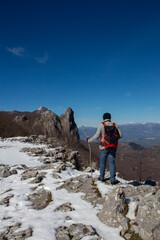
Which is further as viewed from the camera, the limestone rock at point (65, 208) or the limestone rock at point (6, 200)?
the limestone rock at point (6, 200)

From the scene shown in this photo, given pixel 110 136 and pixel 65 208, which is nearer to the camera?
pixel 65 208

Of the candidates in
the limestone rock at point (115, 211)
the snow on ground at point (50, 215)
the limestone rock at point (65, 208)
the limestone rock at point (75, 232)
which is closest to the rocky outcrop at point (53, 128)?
the snow on ground at point (50, 215)

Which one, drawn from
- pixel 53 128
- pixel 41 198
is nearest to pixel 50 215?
pixel 41 198

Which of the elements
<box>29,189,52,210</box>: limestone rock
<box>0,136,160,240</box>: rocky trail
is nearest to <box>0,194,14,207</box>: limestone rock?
<box>0,136,160,240</box>: rocky trail

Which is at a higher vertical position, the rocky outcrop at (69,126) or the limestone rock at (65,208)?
the rocky outcrop at (69,126)

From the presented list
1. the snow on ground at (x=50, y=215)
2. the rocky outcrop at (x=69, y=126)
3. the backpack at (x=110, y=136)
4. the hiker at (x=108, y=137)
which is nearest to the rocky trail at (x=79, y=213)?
the snow on ground at (x=50, y=215)

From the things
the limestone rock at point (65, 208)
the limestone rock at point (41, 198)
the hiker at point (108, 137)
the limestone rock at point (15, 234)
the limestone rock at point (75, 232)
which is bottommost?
the limestone rock at point (41, 198)

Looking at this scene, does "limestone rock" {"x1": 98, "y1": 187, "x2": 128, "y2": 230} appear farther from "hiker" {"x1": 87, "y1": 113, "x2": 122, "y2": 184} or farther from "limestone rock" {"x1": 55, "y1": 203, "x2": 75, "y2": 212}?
"hiker" {"x1": 87, "y1": 113, "x2": 122, "y2": 184}

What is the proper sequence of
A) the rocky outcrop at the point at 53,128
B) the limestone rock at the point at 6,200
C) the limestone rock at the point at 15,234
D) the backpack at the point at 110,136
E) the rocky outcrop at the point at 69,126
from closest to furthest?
the limestone rock at the point at 15,234 < the limestone rock at the point at 6,200 < the backpack at the point at 110,136 < the rocky outcrop at the point at 53,128 < the rocky outcrop at the point at 69,126

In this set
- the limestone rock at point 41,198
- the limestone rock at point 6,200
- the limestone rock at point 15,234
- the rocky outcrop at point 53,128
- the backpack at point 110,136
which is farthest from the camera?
the rocky outcrop at point 53,128

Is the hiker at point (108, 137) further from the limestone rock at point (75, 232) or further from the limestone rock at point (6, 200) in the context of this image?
the limestone rock at point (6, 200)

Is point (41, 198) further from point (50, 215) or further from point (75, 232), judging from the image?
point (75, 232)

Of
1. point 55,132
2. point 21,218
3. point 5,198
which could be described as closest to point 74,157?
point 5,198

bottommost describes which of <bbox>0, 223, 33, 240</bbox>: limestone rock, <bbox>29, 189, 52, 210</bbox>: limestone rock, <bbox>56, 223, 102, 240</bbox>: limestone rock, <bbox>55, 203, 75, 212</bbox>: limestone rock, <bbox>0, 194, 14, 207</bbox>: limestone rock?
<bbox>29, 189, 52, 210</bbox>: limestone rock
